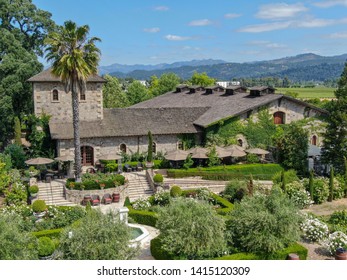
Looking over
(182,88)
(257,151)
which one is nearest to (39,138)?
(257,151)

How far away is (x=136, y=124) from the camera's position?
42125 mm

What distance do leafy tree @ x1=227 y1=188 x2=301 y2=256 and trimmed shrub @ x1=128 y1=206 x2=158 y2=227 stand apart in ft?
21.8

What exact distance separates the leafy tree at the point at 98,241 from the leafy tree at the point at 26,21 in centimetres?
3654

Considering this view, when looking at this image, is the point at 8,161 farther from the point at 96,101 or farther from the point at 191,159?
the point at 191,159

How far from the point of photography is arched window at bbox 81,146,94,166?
39.1 m

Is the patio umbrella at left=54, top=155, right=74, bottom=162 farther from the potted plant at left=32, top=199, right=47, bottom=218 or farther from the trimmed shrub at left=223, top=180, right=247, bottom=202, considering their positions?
the trimmed shrub at left=223, top=180, right=247, bottom=202

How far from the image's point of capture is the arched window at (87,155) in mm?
39125

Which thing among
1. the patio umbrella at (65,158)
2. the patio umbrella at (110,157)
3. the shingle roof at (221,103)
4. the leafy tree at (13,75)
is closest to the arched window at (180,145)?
the shingle roof at (221,103)

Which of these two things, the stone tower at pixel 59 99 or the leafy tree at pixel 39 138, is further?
the stone tower at pixel 59 99

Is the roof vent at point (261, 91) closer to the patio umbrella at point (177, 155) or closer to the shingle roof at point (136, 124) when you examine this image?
the shingle roof at point (136, 124)

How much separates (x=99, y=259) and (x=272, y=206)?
8.81m

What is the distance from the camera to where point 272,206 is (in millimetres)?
20062

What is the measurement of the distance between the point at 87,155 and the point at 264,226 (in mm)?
24167

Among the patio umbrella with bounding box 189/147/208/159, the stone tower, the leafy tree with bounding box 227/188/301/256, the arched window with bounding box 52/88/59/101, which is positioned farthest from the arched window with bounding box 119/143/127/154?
the leafy tree with bounding box 227/188/301/256
